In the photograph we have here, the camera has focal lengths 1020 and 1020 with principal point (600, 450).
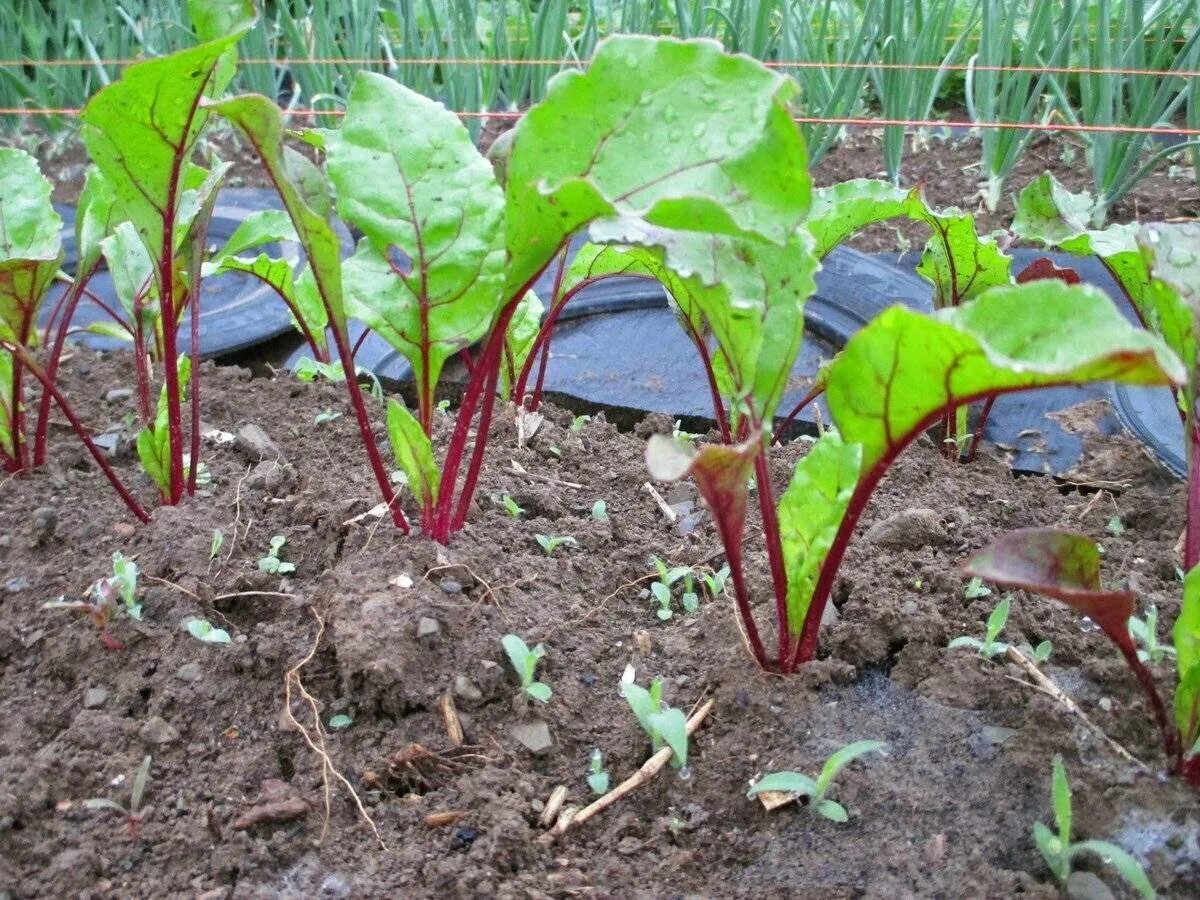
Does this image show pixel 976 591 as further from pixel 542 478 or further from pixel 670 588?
pixel 542 478

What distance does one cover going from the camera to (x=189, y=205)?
126 centimetres

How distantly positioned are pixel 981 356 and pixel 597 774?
0.54 meters

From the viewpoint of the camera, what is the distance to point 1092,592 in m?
0.80

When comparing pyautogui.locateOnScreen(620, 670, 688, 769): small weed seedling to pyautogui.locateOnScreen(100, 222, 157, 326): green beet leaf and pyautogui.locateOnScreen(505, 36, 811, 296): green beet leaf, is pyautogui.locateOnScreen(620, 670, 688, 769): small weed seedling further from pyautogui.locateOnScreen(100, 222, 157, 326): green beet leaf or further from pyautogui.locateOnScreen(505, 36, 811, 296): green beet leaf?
pyautogui.locateOnScreen(100, 222, 157, 326): green beet leaf

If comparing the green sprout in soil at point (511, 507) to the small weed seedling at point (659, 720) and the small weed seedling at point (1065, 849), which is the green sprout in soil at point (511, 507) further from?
the small weed seedling at point (1065, 849)

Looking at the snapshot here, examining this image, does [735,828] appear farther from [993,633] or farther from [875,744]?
[993,633]

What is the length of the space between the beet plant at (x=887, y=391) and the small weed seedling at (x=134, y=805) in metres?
0.59

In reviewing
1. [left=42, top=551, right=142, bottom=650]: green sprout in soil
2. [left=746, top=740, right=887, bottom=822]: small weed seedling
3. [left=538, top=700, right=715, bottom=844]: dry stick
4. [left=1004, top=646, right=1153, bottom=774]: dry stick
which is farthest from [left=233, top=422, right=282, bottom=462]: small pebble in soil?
[left=1004, top=646, right=1153, bottom=774]: dry stick

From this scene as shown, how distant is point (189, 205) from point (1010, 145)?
180 centimetres

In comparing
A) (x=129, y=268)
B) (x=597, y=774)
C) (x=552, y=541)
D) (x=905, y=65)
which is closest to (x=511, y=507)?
(x=552, y=541)

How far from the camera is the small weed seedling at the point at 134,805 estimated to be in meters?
0.93

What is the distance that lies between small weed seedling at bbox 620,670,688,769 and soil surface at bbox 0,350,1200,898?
0.09 ft

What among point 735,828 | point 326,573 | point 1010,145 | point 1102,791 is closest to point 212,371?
point 326,573

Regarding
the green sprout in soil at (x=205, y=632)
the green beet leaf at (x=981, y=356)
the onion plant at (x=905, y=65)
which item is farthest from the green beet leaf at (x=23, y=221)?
the onion plant at (x=905, y=65)
